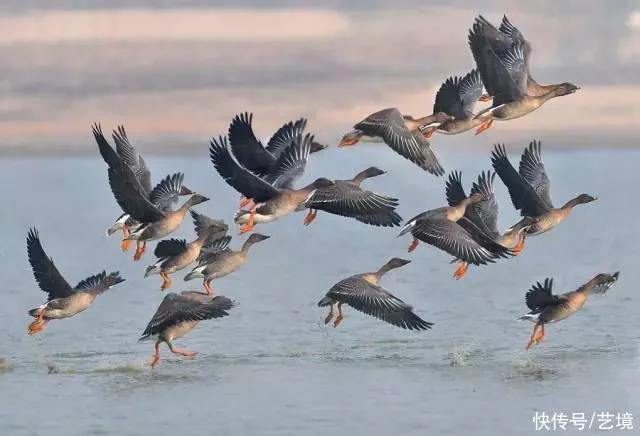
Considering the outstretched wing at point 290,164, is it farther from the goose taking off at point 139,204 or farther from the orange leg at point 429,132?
the orange leg at point 429,132

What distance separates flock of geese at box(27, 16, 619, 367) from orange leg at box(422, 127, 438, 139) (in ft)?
0.16

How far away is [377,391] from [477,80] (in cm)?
551

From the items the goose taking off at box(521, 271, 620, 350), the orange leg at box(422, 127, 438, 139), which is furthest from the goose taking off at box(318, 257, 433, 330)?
the goose taking off at box(521, 271, 620, 350)

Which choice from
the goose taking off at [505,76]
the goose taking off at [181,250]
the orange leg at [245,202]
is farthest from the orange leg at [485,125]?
the goose taking off at [181,250]

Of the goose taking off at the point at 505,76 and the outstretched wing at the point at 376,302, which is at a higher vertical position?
the goose taking off at the point at 505,76

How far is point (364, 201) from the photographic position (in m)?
23.1

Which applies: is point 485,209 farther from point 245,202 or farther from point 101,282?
point 101,282

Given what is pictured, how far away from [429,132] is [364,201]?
1778mm

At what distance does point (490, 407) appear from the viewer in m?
22.8

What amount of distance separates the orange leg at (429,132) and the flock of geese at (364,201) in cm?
5

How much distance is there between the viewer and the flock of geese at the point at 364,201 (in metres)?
23.4

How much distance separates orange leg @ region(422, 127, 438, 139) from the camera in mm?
24188

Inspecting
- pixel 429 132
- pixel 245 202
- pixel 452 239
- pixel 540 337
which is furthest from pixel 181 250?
pixel 540 337

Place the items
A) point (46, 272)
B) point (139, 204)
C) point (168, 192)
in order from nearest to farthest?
point (139, 204) < point (46, 272) < point (168, 192)
